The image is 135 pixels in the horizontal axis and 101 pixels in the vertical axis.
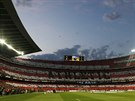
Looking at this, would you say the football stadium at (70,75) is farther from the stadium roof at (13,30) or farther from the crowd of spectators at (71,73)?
the stadium roof at (13,30)

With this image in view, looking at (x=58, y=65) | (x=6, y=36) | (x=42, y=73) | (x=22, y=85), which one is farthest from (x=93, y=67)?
(x=6, y=36)

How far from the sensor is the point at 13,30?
47.2 meters

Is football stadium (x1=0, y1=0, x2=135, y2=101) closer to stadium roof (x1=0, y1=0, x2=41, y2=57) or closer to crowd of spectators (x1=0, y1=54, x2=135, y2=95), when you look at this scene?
crowd of spectators (x1=0, y1=54, x2=135, y2=95)

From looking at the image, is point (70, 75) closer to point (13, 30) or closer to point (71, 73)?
point (71, 73)

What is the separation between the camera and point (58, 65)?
129m

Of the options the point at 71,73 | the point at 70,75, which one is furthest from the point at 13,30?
the point at 71,73

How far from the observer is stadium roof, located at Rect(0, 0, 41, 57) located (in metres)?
35.5

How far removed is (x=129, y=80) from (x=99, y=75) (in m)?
19.4

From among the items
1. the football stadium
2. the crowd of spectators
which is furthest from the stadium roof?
the crowd of spectators

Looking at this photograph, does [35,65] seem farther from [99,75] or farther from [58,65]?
[99,75]

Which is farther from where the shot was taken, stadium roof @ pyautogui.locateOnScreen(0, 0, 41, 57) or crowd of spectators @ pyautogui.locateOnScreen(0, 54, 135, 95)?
crowd of spectators @ pyautogui.locateOnScreen(0, 54, 135, 95)

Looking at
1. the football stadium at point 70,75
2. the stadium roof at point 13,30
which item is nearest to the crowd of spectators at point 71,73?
the football stadium at point 70,75

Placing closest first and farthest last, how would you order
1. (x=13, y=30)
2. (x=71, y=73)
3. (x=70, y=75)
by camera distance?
(x=13, y=30) → (x=70, y=75) → (x=71, y=73)

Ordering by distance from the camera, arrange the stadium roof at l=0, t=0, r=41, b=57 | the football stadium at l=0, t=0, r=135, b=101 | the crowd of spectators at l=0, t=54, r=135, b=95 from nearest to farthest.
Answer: the stadium roof at l=0, t=0, r=41, b=57, the football stadium at l=0, t=0, r=135, b=101, the crowd of spectators at l=0, t=54, r=135, b=95
